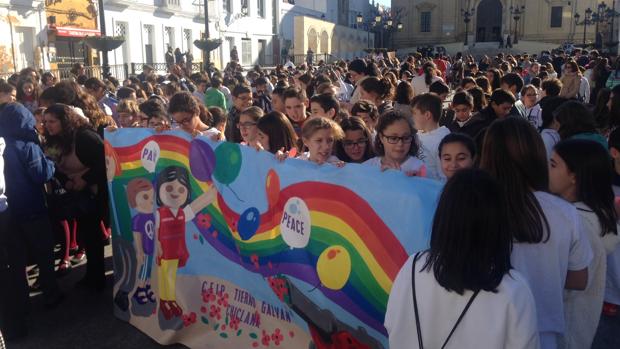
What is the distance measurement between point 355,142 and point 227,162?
3.39ft

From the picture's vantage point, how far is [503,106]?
19.0 ft

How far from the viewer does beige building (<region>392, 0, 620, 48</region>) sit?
5869 cm

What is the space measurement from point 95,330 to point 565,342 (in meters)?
3.43

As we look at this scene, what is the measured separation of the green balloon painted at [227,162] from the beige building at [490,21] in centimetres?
5802

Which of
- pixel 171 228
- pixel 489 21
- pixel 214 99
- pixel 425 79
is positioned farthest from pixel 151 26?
pixel 489 21

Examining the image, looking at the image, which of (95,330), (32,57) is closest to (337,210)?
(95,330)

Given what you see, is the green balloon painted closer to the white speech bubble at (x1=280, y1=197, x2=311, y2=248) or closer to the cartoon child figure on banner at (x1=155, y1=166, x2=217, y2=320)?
the cartoon child figure on banner at (x1=155, y1=166, x2=217, y2=320)

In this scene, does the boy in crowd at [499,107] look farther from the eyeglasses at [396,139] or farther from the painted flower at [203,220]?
the painted flower at [203,220]

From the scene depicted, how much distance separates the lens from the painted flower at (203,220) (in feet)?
13.0

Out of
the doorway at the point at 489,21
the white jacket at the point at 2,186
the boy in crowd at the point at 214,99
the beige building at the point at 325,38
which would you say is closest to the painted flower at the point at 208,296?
the white jacket at the point at 2,186

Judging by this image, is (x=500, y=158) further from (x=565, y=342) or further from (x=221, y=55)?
(x=221, y=55)

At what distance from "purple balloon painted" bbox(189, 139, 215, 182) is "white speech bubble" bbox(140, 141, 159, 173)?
0.37m

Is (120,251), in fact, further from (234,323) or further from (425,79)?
(425,79)

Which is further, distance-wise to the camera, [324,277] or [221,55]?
[221,55]
